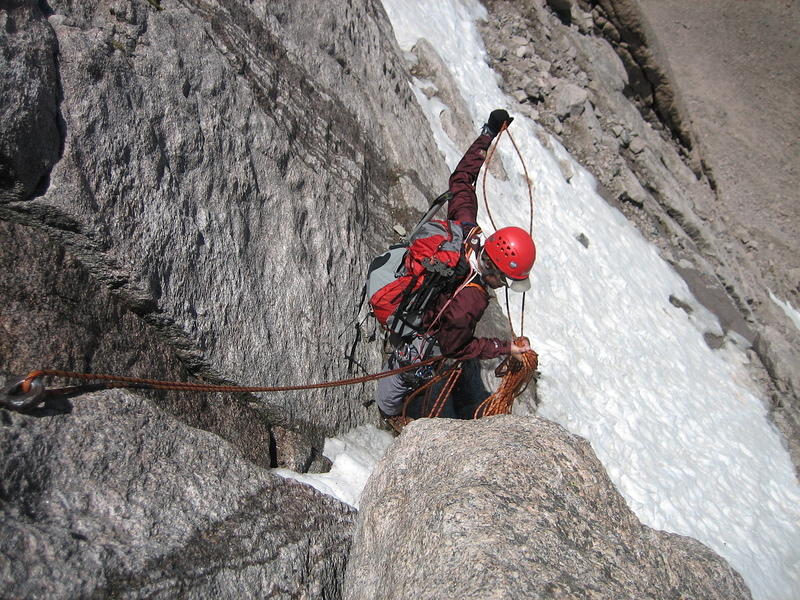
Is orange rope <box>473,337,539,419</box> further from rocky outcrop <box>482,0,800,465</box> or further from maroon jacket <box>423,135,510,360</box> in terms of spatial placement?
rocky outcrop <box>482,0,800,465</box>

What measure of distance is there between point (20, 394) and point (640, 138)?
1948cm

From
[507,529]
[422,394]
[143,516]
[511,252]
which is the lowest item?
[422,394]

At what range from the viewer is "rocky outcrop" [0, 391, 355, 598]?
293 centimetres

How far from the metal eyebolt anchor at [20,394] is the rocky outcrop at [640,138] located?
13691 mm

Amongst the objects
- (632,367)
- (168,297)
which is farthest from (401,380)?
(632,367)

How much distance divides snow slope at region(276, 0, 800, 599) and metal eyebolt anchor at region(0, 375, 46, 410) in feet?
11.1

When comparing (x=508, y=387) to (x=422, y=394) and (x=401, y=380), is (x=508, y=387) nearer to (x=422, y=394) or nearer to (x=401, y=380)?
(x=422, y=394)

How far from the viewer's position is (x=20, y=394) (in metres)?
3.18

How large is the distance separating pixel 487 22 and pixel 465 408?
13208mm

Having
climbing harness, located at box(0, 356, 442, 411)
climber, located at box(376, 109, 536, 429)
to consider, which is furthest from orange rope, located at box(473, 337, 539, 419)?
climbing harness, located at box(0, 356, 442, 411)

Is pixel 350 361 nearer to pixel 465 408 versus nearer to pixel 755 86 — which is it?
pixel 465 408

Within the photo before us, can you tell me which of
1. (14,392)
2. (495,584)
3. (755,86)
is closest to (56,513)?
(14,392)

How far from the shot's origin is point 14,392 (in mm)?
3166

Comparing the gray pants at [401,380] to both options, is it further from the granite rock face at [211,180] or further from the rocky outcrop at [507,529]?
the rocky outcrop at [507,529]
